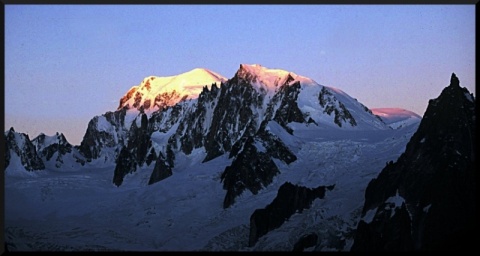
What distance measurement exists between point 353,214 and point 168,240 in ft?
15.5

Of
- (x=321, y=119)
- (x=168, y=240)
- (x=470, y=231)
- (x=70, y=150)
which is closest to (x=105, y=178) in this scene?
(x=70, y=150)

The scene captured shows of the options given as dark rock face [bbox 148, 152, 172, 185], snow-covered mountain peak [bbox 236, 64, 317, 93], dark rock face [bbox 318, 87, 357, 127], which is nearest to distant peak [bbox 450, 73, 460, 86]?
snow-covered mountain peak [bbox 236, 64, 317, 93]

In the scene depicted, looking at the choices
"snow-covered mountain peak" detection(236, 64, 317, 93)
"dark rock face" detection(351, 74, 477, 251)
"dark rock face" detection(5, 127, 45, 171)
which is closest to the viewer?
"dark rock face" detection(351, 74, 477, 251)

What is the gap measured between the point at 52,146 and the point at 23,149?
0.70 metres

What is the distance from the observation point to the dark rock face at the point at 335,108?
24.9 m

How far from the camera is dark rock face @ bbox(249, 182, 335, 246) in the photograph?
76.5 feet

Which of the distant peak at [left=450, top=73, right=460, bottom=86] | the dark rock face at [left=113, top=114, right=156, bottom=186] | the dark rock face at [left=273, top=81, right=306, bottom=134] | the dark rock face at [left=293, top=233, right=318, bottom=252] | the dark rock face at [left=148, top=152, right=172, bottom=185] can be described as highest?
the distant peak at [left=450, top=73, right=460, bottom=86]

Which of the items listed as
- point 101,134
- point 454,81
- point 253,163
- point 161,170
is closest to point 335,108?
point 253,163

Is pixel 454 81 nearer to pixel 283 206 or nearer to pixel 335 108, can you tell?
pixel 335 108

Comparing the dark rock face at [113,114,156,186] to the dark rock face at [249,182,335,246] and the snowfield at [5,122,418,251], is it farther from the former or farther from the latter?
the dark rock face at [249,182,335,246]

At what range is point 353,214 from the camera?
74.0ft

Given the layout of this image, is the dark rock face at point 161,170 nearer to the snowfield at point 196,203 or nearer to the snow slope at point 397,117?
the snowfield at point 196,203

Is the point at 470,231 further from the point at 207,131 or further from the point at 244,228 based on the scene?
the point at 207,131

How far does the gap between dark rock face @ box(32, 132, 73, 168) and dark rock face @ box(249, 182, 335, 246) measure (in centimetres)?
520
